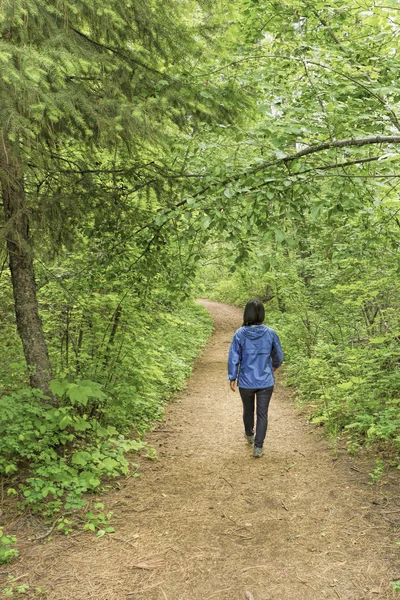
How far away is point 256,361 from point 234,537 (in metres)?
2.35

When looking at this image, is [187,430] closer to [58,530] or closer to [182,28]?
[58,530]

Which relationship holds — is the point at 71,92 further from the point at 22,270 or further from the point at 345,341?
the point at 345,341

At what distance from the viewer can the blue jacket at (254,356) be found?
222 inches

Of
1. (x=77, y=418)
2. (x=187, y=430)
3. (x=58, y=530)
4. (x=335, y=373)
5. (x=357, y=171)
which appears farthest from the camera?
(x=335, y=373)

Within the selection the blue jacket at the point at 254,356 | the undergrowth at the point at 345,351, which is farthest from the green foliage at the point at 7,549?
the undergrowth at the point at 345,351

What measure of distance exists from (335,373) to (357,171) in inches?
171

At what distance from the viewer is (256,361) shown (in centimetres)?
566

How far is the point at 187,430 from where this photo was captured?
721 centimetres

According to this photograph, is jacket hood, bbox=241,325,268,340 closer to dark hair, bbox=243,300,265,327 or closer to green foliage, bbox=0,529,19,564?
dark hair, bbox=243,300,265,327

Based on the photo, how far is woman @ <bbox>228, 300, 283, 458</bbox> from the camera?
5.66 metres

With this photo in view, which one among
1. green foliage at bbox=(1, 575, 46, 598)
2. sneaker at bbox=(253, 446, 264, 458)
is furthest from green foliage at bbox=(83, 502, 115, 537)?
sneaker at bbox=(253, 446, 264, 458)

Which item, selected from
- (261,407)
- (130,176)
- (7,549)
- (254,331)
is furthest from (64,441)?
(130,176)

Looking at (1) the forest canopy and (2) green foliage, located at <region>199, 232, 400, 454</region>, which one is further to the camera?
(2) green foliage, located at <region>199, 232, 400, 454</region>

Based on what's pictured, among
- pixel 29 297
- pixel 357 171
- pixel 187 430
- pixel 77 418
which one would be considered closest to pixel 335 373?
pixel 187 430
